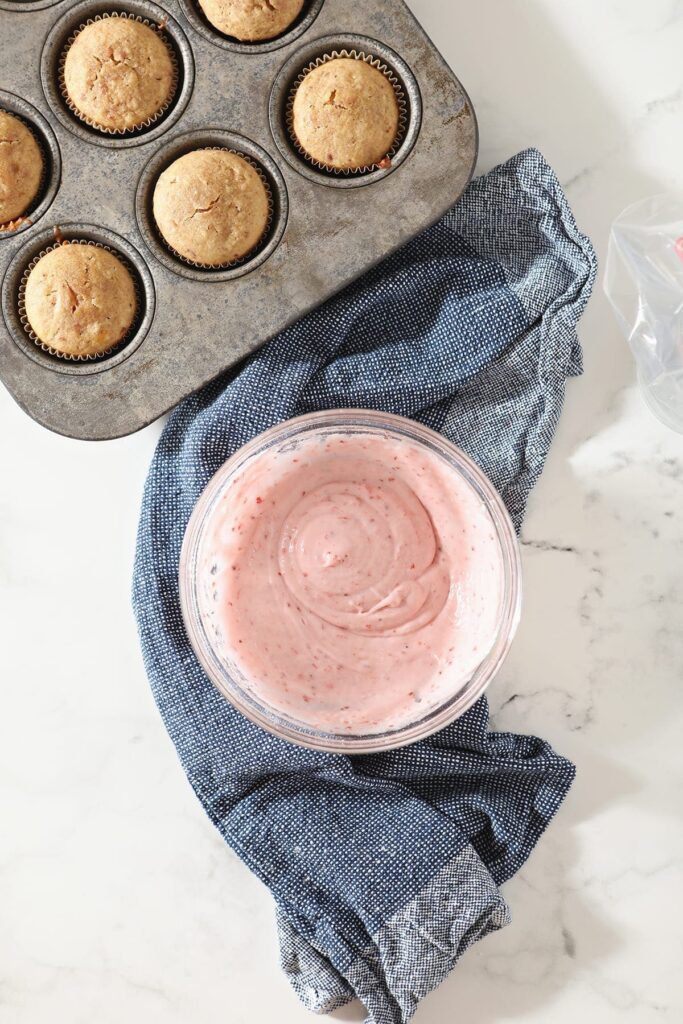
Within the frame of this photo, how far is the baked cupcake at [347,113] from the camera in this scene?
2.17 meters

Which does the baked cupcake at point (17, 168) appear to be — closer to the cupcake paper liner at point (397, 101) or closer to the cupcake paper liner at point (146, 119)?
the cupcake paper liner at point (146, 119)

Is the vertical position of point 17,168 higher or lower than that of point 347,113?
higher

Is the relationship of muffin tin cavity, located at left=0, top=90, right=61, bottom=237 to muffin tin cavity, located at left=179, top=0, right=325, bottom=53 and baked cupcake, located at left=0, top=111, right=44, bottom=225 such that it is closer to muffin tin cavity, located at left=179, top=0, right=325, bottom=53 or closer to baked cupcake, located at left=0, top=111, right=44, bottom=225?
baked cupcake, located at left=0, top=111, right=44, bottom=225

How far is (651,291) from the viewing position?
238 centimetres

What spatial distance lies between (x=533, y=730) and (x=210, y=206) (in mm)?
1454

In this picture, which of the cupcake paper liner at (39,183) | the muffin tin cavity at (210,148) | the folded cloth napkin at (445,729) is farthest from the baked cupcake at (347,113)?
the cupcake paper liner at (39,183)

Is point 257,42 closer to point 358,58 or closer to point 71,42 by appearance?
point 358,58

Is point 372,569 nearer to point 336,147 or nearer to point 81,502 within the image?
point 81,502

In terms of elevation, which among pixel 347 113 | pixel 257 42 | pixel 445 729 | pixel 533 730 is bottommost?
pixel 533 730

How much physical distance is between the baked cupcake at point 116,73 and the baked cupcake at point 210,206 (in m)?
0.17

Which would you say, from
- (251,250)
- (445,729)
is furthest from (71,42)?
(445,729)

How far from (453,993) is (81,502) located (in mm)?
1507

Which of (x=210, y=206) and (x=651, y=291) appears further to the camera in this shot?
(x=651, y=291)

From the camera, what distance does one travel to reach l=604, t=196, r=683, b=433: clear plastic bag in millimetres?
2369
